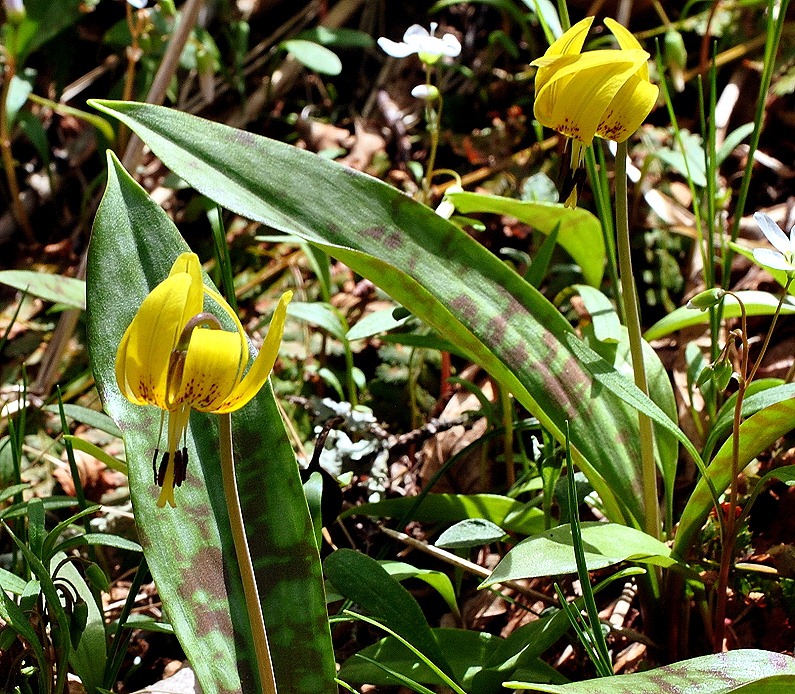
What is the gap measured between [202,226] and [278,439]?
1773 mm

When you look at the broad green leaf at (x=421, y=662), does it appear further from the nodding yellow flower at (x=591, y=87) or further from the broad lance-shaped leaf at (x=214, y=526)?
the nodding yellow flower at (x=591, y=87)

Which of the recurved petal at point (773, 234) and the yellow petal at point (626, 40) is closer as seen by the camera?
the yellow petal at point (626, 40)

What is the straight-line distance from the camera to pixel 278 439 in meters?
1.25

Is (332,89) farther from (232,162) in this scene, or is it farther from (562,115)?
(562,115)

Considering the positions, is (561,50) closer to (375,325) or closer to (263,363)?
(263,363)

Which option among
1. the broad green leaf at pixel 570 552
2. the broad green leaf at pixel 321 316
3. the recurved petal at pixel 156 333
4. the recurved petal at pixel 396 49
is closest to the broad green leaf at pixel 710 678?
the broad green leaf at pixel 570 552

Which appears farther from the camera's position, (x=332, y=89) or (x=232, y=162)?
(x=332, y=89)

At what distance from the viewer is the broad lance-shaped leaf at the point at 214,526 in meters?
1.16

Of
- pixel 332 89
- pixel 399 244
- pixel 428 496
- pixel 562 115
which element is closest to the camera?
pixel 562 115

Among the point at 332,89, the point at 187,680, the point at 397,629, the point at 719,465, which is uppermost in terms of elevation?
the point at 332,89

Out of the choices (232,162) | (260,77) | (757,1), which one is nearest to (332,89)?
(260,77)

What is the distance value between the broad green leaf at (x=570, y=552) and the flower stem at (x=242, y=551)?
0.89 feet

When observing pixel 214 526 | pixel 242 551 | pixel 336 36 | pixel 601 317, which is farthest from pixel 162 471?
pixel 336 36

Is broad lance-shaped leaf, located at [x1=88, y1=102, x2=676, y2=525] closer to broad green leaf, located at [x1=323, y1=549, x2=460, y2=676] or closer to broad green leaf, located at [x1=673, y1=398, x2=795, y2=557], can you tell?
broad green leaf, located at [x1=673, y1=398, x2=795, y2=557]
